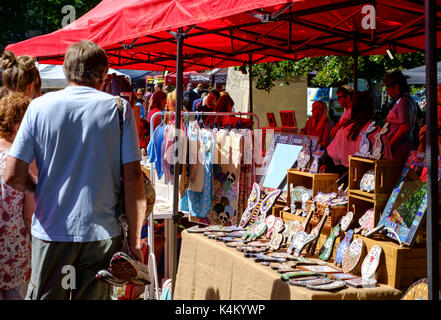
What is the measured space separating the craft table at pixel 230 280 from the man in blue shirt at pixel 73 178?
945 mm

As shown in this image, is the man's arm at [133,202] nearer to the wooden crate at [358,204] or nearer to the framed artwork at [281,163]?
the wooden crate at [358,204]

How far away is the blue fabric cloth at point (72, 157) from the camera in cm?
227

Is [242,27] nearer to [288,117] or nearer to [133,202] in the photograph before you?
[133,202]

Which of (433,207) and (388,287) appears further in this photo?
(388,287)

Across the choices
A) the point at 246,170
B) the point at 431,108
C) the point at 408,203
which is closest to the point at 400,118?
the point at 408,203

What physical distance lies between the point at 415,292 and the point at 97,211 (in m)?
1.50

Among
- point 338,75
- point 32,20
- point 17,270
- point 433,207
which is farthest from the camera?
point 32,20

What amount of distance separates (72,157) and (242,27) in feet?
8.66

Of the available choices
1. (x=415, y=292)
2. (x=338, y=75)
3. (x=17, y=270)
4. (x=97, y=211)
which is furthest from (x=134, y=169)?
(x=338, y=75)

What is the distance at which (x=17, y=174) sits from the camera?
2.32 m
